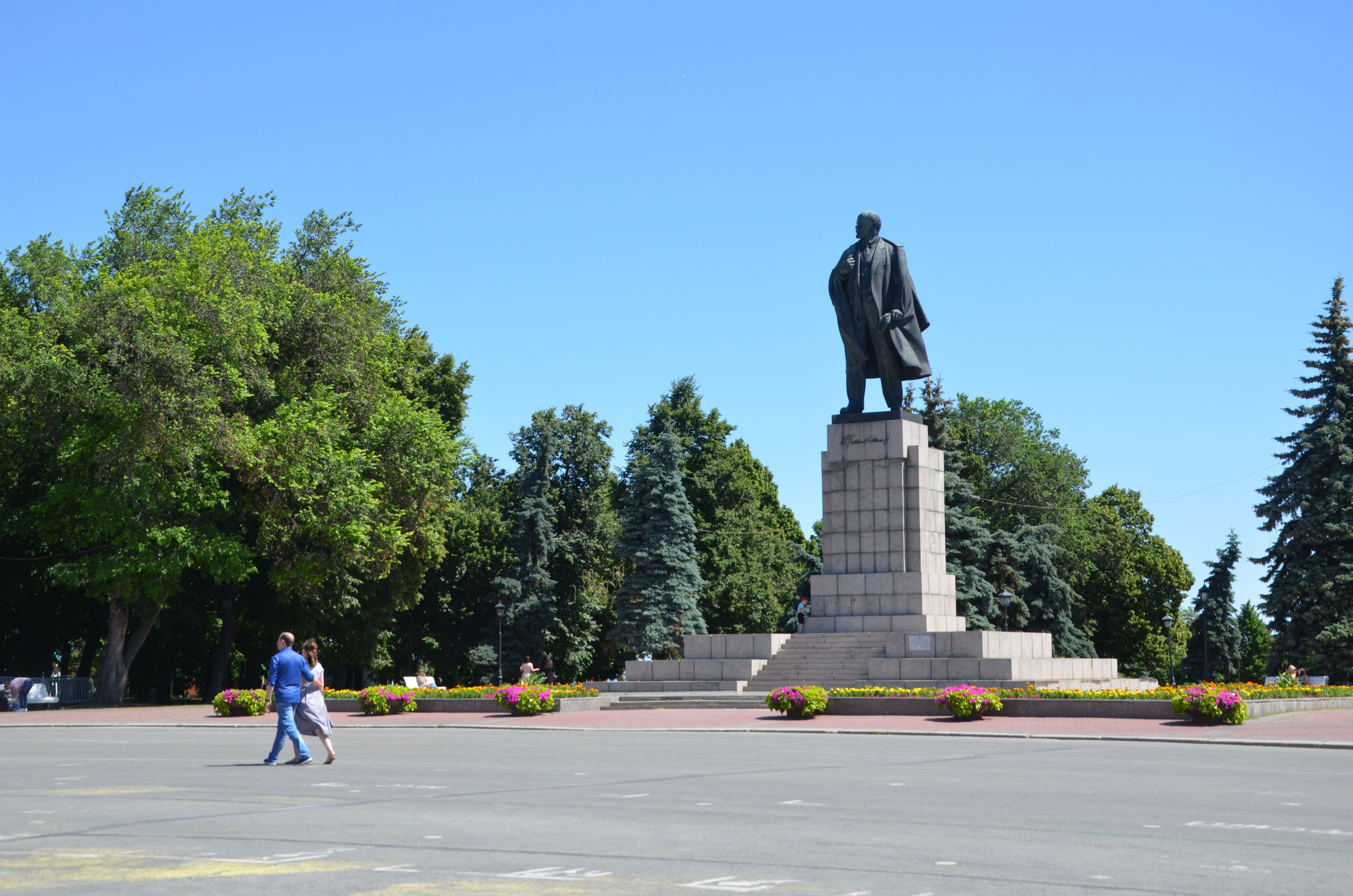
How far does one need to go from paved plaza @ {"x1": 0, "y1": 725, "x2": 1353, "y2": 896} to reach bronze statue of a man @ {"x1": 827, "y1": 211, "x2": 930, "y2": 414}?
19540 millimetres

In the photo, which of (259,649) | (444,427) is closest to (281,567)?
(444,427)

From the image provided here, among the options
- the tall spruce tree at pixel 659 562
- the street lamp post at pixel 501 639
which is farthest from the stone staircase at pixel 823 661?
the tall spruce tree at pixel 659 562

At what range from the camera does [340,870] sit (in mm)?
8375

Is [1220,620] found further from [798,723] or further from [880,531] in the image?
[798,723]

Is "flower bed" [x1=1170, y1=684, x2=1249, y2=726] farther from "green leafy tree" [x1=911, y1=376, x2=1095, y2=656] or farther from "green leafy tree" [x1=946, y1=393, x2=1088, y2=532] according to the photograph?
"green leafy tree" [x1=946, y1=393, x2=1088, y2=532]

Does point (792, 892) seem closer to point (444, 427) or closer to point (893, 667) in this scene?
point (893, 667)

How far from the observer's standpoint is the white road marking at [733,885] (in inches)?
300

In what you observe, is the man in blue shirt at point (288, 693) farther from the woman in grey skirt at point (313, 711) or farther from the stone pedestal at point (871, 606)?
Answer: the stone pedestal at point (871, 606)

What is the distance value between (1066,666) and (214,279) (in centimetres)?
2642

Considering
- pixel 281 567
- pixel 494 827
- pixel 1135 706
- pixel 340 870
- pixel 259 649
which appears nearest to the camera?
pixel 340 870

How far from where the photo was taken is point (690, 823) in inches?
425

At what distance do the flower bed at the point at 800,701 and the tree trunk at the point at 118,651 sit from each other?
74.9 feet

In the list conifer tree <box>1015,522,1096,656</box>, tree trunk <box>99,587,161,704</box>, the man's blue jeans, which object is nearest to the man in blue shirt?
the man's blue jeans

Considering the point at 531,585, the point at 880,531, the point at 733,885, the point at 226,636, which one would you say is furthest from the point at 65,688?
the point at 733,885
